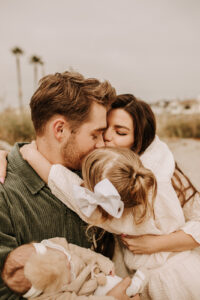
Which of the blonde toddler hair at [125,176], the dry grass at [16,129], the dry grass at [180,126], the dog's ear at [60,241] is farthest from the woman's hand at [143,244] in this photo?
the dry grass at [180,126]

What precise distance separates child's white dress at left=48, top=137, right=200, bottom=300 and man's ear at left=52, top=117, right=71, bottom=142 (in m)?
0.28

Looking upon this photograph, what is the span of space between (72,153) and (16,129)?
6278mm

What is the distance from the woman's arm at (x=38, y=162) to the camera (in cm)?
Result: 222

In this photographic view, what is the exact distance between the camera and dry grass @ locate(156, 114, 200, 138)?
1140 centimetres

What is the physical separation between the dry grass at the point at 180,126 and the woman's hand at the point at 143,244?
30.6ft

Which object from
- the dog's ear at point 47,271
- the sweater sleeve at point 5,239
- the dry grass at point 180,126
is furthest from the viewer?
the dry grass at point 180,126

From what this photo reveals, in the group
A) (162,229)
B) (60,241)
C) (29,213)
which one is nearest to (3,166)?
(29,213)

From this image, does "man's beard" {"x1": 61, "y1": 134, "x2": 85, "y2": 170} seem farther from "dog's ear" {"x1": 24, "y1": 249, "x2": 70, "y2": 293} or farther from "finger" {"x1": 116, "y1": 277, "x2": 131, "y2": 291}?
"finger" {"x1": 116, "y1": 277, "x2": 131, "y2": 291}

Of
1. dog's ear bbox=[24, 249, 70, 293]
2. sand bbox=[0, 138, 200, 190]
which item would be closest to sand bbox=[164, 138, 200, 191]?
sand bbox=[0, 138, 200, 190]

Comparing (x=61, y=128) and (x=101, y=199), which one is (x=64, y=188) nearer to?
(x=101, y=199)

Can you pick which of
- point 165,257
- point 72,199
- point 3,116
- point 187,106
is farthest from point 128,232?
point 187,106

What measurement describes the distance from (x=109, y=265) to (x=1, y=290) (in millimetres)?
762

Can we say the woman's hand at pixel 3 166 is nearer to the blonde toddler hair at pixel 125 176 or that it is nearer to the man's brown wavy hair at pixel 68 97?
the man's brown wavy hair at pixel 68 97

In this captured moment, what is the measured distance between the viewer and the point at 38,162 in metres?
2.25
